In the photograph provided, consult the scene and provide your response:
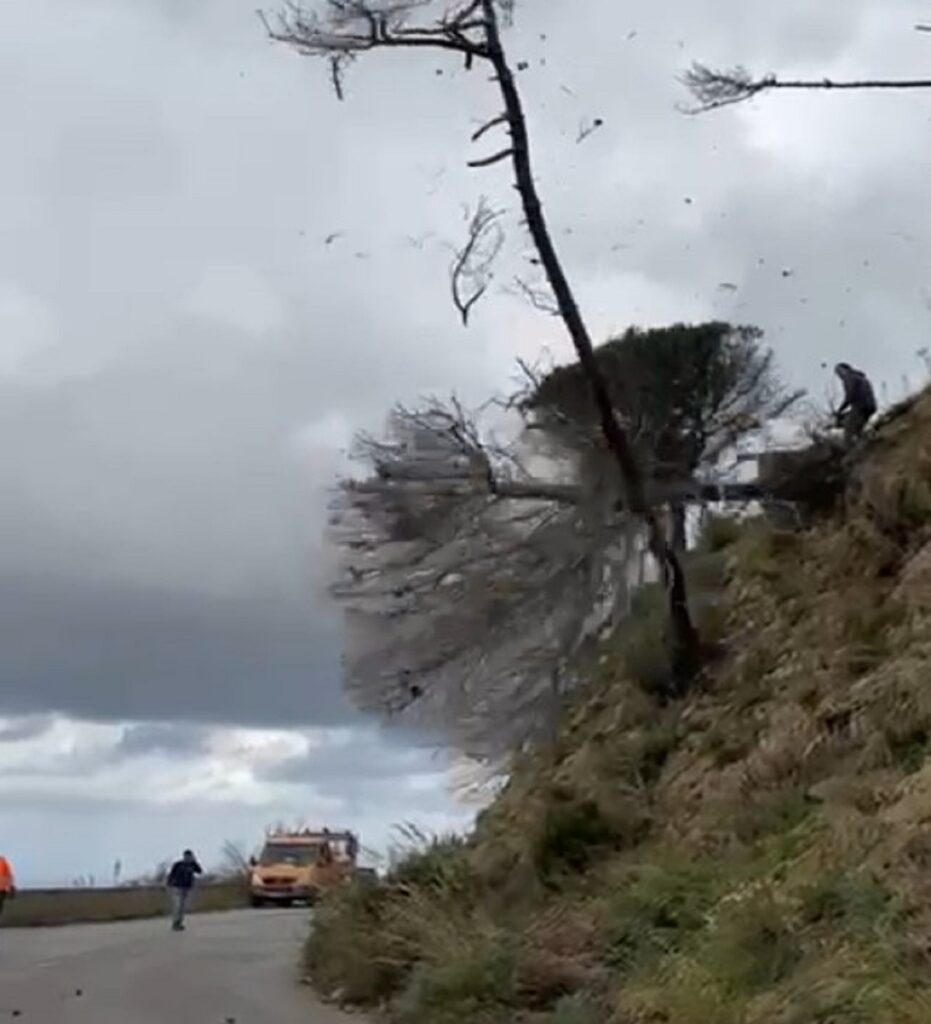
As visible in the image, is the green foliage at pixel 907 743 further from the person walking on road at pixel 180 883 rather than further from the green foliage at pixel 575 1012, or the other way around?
the person walking on road at pixel 180 883

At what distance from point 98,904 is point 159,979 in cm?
2536

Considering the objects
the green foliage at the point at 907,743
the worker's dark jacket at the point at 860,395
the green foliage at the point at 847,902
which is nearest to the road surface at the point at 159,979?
the green foliage at the point at 907,743

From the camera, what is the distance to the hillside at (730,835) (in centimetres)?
1160

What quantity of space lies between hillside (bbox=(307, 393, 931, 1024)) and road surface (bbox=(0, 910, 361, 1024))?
0.74 meters

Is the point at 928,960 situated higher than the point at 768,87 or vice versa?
the point at 768,87

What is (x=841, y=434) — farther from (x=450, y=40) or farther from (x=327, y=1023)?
(x=327, y=1023)

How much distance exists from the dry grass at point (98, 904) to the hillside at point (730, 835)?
17.9m

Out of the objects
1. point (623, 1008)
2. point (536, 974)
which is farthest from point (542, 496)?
point (623, 1008)

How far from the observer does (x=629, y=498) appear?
22031 millimetres

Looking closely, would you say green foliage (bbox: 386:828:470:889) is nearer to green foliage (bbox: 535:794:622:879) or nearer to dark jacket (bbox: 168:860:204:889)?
green foliage (bbox: 535:794:622:879)

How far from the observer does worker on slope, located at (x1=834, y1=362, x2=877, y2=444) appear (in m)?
24.0

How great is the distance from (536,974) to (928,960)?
4335mm

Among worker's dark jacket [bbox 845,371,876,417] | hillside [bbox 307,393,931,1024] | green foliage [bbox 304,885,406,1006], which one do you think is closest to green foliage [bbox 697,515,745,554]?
hillside [bbox 307,393,931,1024]

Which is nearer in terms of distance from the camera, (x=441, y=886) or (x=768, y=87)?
(x=441, y=886)
